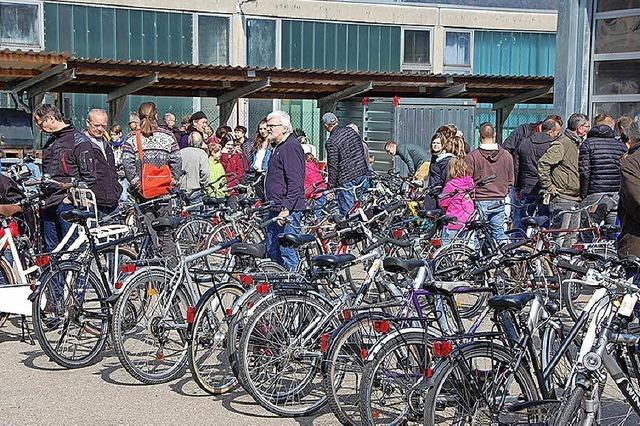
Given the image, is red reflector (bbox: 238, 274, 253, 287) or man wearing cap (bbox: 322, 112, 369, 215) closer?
red reflector (bbox: 238, 274, 253, 287)

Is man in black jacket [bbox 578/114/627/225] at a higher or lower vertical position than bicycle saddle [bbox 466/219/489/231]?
higher

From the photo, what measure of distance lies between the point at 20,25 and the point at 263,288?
75.3 feet

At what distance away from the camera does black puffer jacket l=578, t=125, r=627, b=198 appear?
10461 mm

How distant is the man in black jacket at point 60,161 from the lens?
8.88m

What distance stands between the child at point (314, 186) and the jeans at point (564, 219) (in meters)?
2.50

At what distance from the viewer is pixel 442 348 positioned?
511cm

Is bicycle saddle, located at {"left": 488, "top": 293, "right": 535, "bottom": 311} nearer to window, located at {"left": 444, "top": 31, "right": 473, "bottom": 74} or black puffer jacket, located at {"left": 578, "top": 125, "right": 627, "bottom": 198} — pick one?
black puffer jacket, located at {"left": 578, "top": 125, "right": 627, "bottom": 198}

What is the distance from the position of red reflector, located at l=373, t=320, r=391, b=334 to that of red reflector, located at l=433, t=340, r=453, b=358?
0.47 metres

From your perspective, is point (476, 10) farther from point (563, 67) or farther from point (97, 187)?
point (97, 187)

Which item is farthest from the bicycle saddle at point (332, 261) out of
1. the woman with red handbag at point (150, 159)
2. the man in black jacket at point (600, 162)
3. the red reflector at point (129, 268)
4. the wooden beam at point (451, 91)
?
the wooden beam at point (451, 91)

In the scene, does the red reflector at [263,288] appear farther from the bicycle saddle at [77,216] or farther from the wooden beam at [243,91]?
the wooden beam at [243,91]

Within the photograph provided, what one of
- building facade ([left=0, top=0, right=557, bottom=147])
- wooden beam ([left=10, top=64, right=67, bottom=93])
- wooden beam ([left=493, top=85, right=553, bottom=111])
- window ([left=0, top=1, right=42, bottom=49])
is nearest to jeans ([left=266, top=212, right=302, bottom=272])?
wooden beam ([left=10, top=64, right=67, bottom=93])

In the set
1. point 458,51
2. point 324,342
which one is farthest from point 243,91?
point 324,342

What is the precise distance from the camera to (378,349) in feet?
17.8
